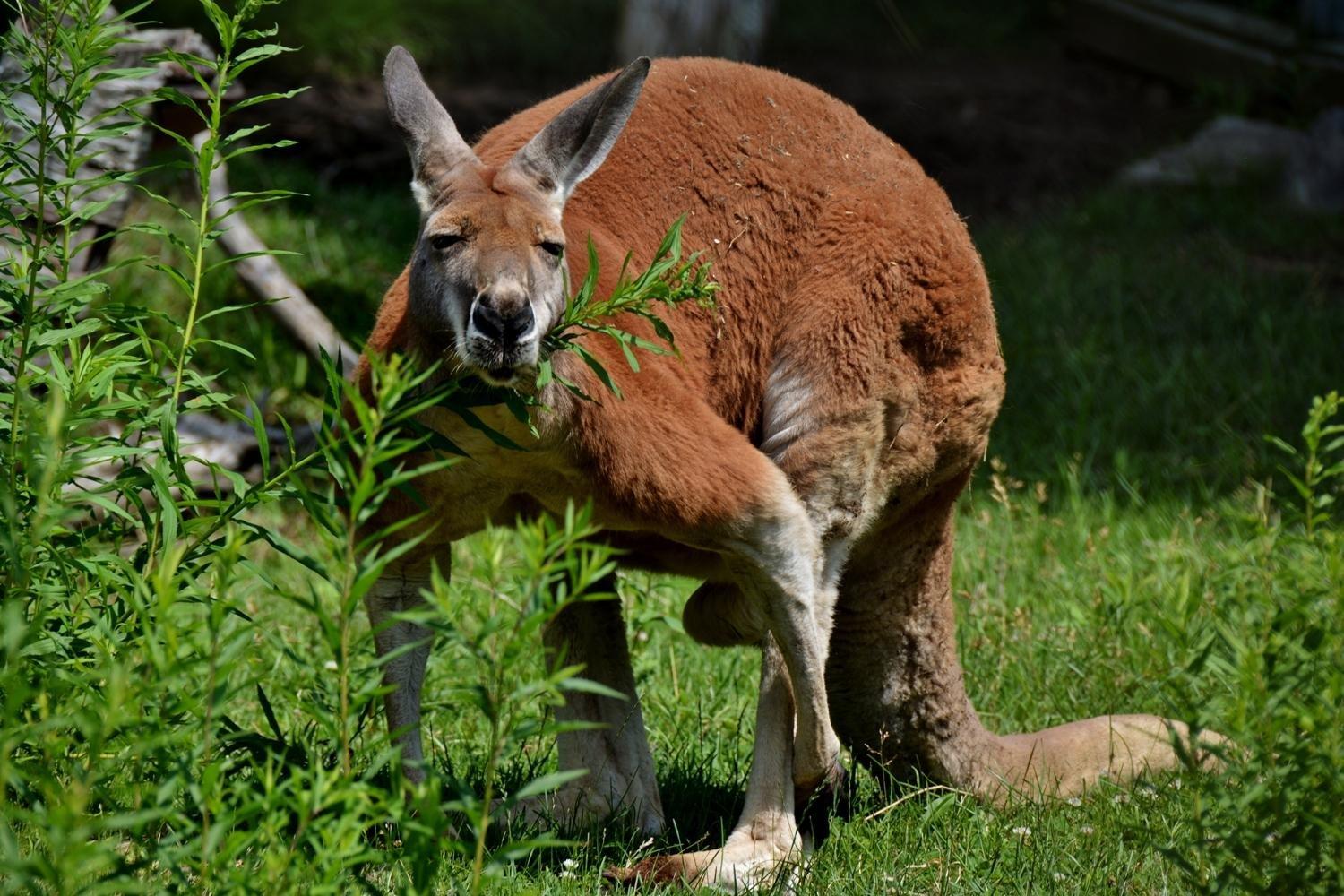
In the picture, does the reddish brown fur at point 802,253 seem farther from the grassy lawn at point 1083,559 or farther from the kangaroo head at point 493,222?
the grassy lawn at point 1083,559

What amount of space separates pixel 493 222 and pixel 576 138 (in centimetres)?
39

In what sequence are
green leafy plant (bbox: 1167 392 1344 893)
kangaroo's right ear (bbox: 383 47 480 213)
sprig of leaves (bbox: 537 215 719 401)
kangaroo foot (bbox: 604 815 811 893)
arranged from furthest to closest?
kangaroo foot (bbox: 604 815 811 893), kangaroo's right ear (bbox: 383 47 480 213), sprig of leaves (bbox: 537 215 719 401), green leafy plant (bbox: 1167 392 1344 893)

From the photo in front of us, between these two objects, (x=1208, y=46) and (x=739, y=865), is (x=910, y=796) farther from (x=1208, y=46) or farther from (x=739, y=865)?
(x=1208, y=46)

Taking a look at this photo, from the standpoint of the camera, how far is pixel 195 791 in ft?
8.02

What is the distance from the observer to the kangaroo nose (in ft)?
10.7

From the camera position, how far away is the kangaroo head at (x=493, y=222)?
129 inches

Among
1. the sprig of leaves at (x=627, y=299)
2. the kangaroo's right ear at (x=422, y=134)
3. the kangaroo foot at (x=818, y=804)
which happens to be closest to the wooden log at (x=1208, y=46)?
the kangaroo foot at (x=818, y=804)

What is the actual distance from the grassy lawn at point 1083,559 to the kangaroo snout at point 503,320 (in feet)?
1.52

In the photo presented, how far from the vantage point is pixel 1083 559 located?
591 centimetres

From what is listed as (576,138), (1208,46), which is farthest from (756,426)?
(1208,46)

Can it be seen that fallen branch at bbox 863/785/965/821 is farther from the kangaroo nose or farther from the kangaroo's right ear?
the kangaroo's right ear

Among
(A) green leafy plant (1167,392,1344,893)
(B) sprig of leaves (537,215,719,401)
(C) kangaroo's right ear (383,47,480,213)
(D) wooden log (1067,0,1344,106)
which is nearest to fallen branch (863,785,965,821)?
(A) green leafy plant (1167,392,1344,893)

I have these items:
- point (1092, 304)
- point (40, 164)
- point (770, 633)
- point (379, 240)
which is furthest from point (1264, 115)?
point (40, 164)

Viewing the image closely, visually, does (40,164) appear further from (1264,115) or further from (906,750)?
(1264,115)
